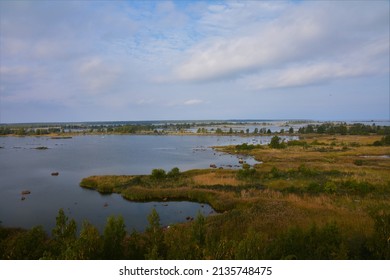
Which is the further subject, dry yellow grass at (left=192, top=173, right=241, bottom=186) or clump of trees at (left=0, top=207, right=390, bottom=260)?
dry yellow grass at (left=192, top=173, right=241, bottom=186)

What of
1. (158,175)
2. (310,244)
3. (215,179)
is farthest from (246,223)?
(158,175)

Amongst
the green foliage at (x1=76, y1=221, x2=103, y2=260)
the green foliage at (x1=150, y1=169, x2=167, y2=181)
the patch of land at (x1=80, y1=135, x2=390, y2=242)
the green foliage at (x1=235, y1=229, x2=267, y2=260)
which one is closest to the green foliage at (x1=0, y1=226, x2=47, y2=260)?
the green foliage at (x1=76, y1=221, x2=103, y2=260)

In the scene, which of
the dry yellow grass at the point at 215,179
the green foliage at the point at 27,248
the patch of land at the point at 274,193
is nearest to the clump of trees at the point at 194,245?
the green foliage at the point at 27,248

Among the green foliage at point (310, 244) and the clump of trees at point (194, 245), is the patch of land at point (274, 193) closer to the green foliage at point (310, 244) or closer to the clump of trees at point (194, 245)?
the green foliage at point (310, 244)

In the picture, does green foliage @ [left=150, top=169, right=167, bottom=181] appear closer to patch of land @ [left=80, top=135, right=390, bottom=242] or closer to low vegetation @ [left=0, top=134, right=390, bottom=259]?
low vegetation @ [left=0, top=134, right=390, bottom=259]

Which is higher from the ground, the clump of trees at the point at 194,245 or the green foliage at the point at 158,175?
the clump of trees at the point at 194,245

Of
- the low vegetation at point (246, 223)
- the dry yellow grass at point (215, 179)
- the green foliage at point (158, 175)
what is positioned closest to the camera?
the low vegetation at point (246, 223)

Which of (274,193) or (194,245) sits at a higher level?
(194,245)

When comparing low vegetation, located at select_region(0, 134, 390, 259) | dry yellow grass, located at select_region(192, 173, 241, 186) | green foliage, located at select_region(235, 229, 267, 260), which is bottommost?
dry yellow grass, located at select_region(192, 173, 241, 186)

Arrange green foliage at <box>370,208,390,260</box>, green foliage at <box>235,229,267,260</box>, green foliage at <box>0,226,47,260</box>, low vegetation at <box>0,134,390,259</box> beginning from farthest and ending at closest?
1. green foliage at <box>0,226,47,260</box>
2. green foliage at <box>370,208,390,260</box>
3. low vegetation at <box>0,134,390,259</box>
4. green foliage at <box>235,229,267,260</box>

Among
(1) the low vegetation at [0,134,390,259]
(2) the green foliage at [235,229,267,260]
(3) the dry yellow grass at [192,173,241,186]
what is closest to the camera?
(2) the green foliage at [235,229,267,260]

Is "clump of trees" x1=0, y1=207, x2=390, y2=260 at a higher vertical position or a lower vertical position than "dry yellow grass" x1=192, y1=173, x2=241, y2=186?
higher

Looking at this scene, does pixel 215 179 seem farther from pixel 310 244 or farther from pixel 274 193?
pixel 310 244
